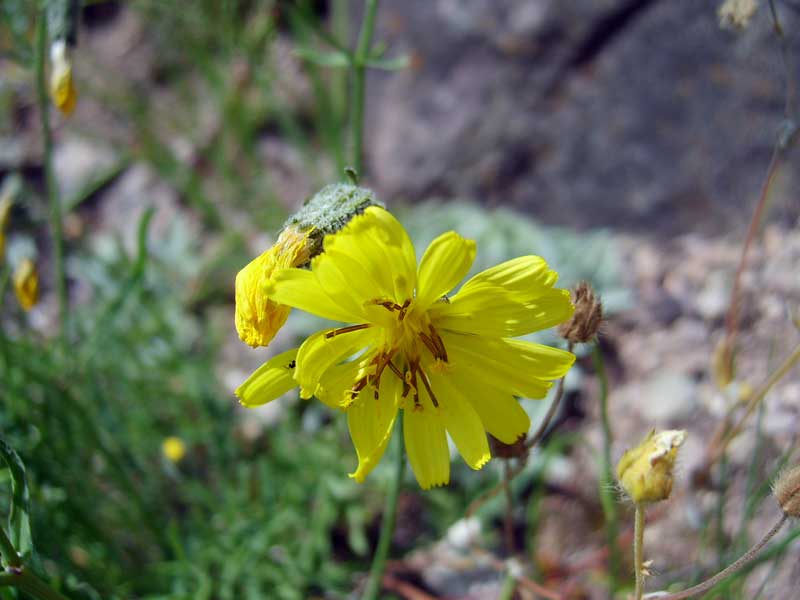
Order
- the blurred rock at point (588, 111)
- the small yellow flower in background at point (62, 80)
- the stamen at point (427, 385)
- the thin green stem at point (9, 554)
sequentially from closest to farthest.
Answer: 1. the thin green stem at point (9, 554)
2. the stamen at point (427, 385)
3. the small yellow flower in background at point (62, 80)
4. the blurred rock at point (588, 111)

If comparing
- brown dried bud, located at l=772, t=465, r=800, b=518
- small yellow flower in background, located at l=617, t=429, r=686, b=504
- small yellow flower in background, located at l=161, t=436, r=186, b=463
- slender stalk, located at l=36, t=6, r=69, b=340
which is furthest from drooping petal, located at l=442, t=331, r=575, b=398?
small yellow flower in background, located at l=161, t=436, r=186, b=463

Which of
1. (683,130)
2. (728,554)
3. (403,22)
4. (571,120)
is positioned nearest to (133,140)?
(403,22)

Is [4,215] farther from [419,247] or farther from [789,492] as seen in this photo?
[789,492]

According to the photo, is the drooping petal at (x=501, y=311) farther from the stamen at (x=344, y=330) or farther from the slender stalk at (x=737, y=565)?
the slender stalk at (x=737, y=565)

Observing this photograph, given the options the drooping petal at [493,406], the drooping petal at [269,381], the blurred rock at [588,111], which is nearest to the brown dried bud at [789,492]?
the drooping petal at [493,406]

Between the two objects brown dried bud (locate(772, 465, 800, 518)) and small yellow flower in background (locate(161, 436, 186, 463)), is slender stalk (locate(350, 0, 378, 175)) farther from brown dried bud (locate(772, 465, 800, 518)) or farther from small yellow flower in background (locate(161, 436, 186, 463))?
small yellow flower in background (locate(161, 436, 186, 463))

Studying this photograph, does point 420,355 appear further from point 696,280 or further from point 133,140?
point 133,140

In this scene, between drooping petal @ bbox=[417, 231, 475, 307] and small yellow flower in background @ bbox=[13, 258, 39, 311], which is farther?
small yellow flower in background @ bbox=[13, 258, 39, 311]

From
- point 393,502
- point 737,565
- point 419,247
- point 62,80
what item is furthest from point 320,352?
point 419,247
